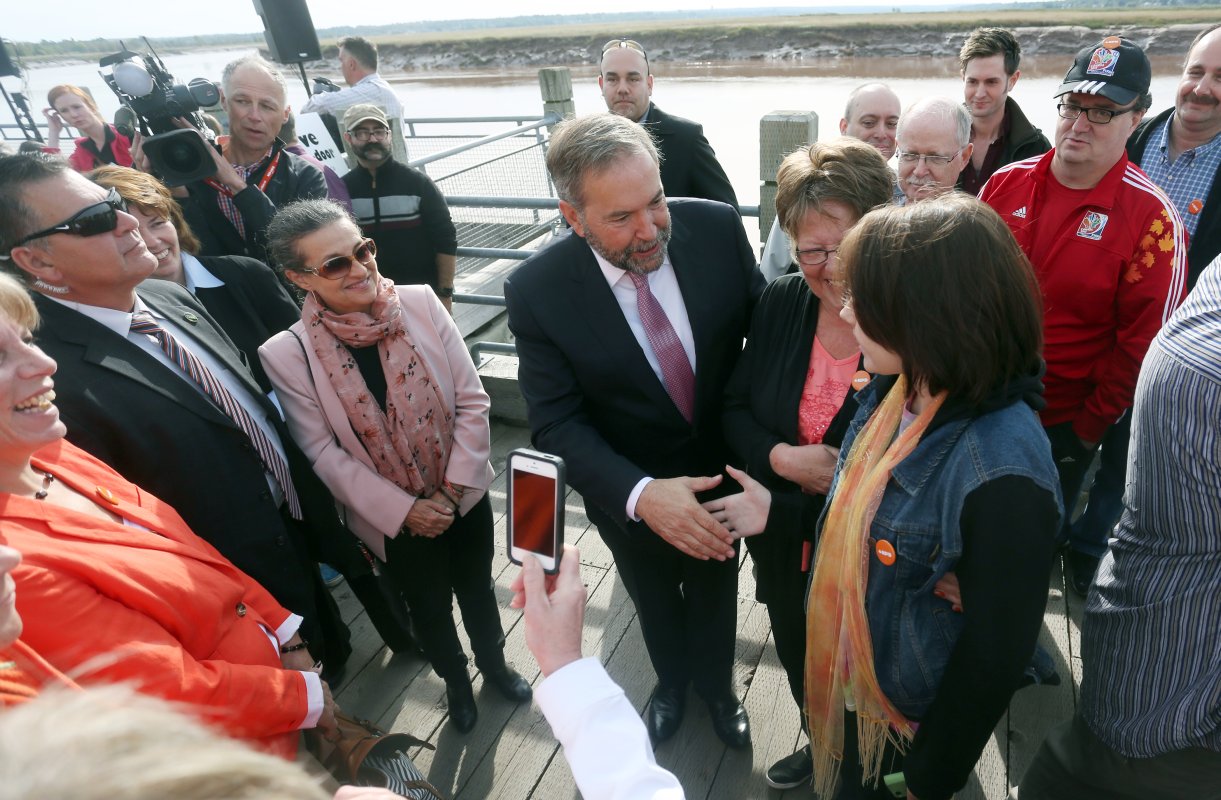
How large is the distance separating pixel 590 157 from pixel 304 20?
19.1ft

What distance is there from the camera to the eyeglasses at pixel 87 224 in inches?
69.0

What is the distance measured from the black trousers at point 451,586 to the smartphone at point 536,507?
98cm

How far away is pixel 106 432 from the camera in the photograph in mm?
1690

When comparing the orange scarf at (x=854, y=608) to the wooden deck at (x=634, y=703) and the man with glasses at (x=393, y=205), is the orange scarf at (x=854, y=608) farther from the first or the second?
Answer: the man with glasses at (x=393, y=205)

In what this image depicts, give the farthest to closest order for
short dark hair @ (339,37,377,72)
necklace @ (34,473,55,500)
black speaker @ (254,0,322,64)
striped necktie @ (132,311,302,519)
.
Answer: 1. black speaker @ (254,0,322,64)
2. short dark hair @ (339,37,377,72)
3. striped necktie @ (132,311,302,519)
4. necklace @ (34,473,55,500)

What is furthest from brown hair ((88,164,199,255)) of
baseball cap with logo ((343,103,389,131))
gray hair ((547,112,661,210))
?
baseball cap with logo ((343,103,389,131))

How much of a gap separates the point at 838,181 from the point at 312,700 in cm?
167

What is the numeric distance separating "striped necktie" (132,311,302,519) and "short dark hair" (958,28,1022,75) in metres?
3.31

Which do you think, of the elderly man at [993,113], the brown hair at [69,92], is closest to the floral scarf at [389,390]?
the elderly man at [993,113]

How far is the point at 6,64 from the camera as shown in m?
9.98

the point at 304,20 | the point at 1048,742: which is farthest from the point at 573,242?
the point at 304,20

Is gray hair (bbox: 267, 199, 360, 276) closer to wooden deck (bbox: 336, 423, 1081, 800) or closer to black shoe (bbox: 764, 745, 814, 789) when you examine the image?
wooden deck (bbox: 336, 423, 1081, 800)

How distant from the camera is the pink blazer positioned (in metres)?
2.02

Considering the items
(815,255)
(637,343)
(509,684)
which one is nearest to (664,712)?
(509,684)
